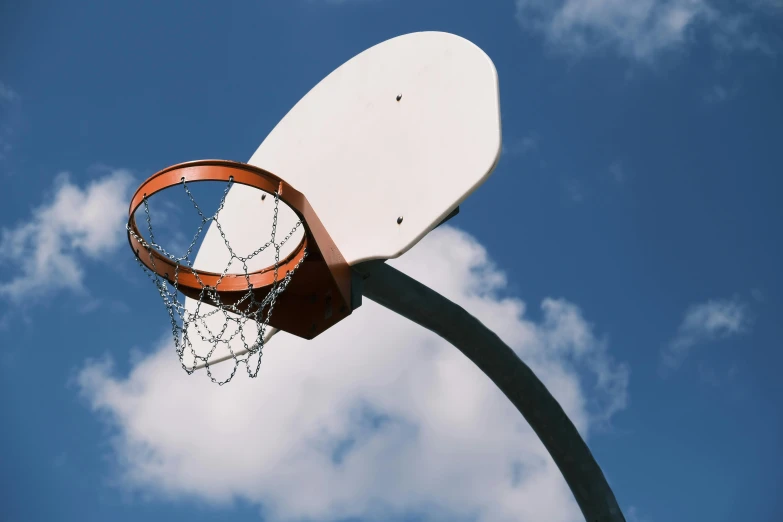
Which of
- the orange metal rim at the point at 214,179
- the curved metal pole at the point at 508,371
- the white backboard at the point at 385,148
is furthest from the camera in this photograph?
the curved metal pole at the point at 508,371

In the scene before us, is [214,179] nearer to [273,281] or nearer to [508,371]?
[273,281]

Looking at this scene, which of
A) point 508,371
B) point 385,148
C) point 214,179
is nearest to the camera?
point 214,179

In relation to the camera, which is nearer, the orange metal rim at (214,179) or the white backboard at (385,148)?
the orange metal rim at (214,179)

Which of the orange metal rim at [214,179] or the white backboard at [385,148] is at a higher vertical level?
the white backboard at [385,148]

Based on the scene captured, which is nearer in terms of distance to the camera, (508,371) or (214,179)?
(214,179)

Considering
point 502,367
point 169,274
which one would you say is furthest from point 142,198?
point 502,367

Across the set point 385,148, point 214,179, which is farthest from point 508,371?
point 214,179

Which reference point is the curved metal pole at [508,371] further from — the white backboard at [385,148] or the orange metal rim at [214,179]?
the orange metal rim at [214,179]

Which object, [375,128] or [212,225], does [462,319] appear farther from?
[212,225]

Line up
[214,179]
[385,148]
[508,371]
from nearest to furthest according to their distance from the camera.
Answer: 1. [214,179]
2. [385,148]
3. [508,371]

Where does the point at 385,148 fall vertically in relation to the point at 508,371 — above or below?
above

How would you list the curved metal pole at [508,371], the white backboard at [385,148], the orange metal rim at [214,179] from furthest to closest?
the curved metal pole at [508,371] → the white backboard at [385,148] → the orange metal rim at [214,179]

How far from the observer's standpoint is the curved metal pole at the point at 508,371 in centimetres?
362

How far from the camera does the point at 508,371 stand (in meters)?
3.86
